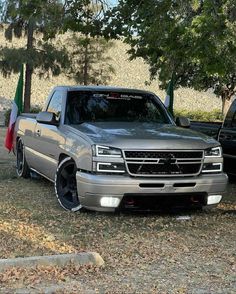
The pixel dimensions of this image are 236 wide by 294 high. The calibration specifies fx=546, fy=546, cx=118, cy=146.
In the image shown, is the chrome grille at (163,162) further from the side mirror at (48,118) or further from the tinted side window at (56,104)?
the tinted side window at (56,104)

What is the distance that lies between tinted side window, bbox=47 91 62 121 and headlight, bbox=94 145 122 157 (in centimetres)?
159

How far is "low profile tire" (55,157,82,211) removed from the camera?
727 cm

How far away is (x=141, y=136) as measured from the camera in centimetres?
686

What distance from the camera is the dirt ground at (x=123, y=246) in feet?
15.3

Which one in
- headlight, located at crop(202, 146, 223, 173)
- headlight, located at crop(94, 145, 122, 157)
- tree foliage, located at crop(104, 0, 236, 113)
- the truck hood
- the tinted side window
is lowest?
headlight, located at crop(202, 146, 223, 173)

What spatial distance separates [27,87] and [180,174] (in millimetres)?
25016

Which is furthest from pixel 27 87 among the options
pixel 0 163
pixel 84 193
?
pixel 84 193

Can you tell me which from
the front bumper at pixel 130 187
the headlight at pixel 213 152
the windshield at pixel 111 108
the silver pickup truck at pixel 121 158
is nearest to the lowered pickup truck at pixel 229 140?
the windshield at pixel 111 108

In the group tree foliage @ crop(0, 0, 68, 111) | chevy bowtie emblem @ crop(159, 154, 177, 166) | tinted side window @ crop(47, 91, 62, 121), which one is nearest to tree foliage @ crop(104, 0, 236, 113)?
tinted side window @ crop(47, 91, 62, 121)

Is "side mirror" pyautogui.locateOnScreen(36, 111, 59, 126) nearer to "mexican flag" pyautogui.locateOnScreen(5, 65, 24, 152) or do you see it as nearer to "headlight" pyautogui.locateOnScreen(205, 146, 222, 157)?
"headlight" pyautogui.locateOnScreen(205, 146, 222, 157)

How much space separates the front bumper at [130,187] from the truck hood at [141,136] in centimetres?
40

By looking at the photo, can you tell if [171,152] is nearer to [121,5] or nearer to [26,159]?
[26,159]

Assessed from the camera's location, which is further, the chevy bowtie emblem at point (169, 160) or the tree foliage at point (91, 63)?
the tree foliage at point (91, 63)

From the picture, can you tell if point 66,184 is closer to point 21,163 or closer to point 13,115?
point 21,163
